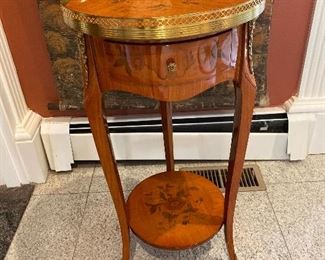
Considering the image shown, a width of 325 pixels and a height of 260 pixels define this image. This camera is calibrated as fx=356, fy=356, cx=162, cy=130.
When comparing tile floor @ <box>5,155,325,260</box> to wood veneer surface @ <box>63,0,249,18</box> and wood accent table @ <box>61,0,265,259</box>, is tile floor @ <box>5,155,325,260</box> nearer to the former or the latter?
wood accent table @ <box>61,0,265,259</box>

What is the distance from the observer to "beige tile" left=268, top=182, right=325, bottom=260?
1.14 metres

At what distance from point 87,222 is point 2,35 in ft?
2.37

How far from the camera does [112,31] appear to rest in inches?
25.3

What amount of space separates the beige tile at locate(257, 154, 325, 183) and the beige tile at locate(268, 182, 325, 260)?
34 mm

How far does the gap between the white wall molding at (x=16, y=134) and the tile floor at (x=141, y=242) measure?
95mm

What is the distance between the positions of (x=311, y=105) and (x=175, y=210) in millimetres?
699

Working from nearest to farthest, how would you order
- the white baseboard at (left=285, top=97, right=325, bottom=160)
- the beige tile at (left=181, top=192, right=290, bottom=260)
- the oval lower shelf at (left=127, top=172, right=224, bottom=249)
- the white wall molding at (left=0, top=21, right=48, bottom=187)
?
the oval lower shelf at (left=127, top=172, right=224, bottom=249), the beige tile at (left=181, top=192, right=290, bottom=260), the white wall molding at (left=0, top=21, right=48, bottom=187), the white baseboard at (left=285, top=97, right=325, bottom=160)

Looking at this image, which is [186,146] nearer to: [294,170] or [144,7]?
[294,170]

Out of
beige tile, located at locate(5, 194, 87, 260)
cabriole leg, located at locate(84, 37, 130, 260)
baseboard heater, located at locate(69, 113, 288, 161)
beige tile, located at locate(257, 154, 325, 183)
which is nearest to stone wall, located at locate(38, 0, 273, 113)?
baseboard heater, located at locate(69, 113, 288, 161)

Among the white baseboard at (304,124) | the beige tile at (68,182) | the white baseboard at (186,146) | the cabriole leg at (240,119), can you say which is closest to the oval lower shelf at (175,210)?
the cabriole leg at (240,119)

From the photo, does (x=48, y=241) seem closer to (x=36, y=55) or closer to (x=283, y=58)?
(x=36, y=55)

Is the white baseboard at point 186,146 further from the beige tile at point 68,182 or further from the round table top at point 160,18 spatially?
the round table top at point 160,18

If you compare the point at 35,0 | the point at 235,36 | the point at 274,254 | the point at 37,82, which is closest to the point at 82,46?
the point at 235,36

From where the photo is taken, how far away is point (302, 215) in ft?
4.14
